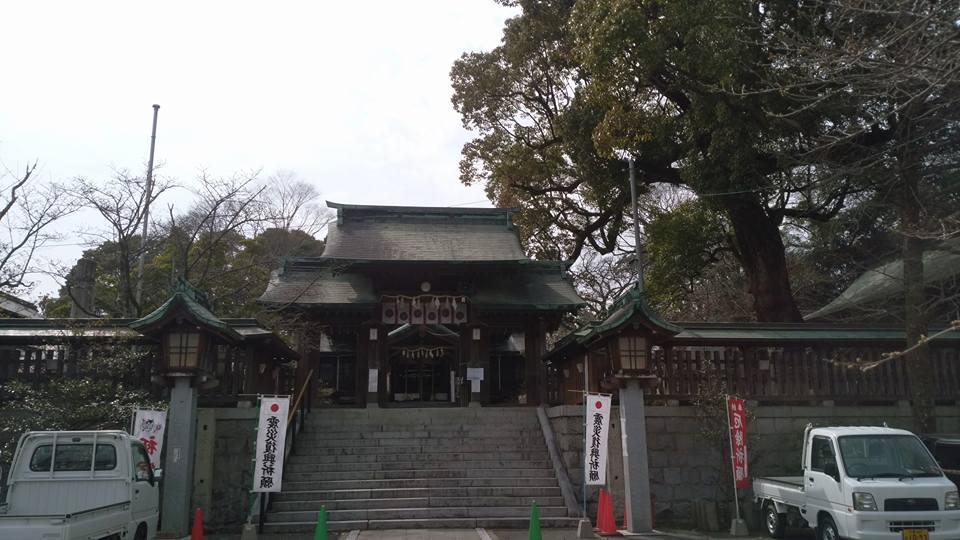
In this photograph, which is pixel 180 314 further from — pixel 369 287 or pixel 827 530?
pixel 827 530

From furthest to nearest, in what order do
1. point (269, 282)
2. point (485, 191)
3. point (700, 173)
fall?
point (485, 191), point (269, 282), point (700, 173)

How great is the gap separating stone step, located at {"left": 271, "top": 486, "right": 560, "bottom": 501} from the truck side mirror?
562 centimetres

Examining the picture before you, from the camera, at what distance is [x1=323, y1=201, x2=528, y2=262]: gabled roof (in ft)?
76.6

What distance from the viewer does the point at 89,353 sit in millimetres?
14180

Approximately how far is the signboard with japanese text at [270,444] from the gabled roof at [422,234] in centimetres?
932

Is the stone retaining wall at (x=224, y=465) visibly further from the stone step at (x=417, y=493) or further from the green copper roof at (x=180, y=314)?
the green copper roof at (x=180, y=314)

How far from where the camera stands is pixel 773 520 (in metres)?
12.2

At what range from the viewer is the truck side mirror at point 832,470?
33.7 feet

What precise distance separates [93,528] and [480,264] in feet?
48.6

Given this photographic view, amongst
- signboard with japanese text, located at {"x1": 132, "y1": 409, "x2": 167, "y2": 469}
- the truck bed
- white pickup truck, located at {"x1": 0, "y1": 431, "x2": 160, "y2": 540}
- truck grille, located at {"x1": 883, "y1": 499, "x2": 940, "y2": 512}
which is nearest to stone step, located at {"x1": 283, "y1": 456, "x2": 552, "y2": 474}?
signboard with japanese text, located at {"x1": 132, "y1": 409, "x2": 167, "y2": 469}

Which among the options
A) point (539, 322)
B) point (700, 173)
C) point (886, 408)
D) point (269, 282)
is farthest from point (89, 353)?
point (886, 408)

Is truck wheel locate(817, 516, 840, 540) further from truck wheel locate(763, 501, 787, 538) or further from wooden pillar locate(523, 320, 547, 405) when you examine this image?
wooden pillar locate(523, 320, 547, 405)

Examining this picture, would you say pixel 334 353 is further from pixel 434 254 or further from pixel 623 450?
pixel 623 450

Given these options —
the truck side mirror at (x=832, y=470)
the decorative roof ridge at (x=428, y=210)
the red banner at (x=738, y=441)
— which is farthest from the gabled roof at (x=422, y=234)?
the truck side mirror at (x=832, y=470)
